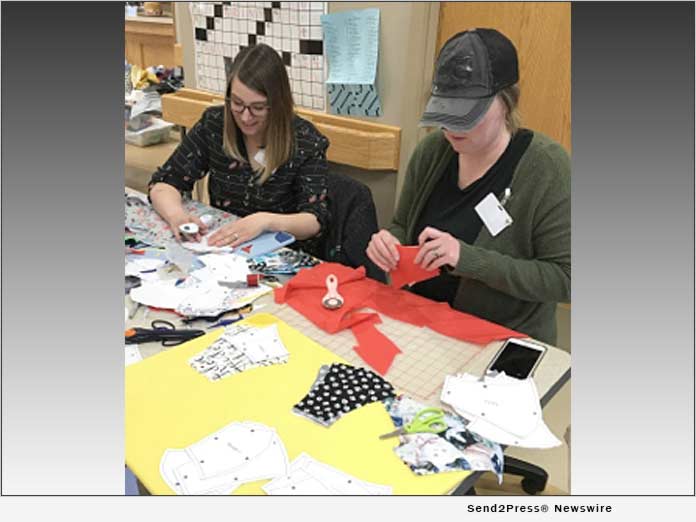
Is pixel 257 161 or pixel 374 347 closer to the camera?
pixel 374 347

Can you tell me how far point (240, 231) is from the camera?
1578 millimetres

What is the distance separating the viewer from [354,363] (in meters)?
1.09

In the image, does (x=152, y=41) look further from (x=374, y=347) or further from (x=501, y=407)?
(x=501, y=407)

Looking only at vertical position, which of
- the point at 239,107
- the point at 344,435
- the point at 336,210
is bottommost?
the point at 344,435

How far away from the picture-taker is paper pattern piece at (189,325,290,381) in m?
1.05

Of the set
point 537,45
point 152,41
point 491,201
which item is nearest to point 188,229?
point 491,201

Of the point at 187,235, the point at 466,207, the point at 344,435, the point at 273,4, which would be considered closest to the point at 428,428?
the point at 344,435

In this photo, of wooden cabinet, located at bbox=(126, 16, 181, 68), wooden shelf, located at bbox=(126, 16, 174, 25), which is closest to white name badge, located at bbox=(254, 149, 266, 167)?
wooden cabinet, located at bbox=(126, 16, 181, 68)

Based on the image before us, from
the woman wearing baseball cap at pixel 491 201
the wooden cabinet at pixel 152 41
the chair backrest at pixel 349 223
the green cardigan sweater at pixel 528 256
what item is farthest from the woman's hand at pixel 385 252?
the wooden cabinet at pixel 152 41

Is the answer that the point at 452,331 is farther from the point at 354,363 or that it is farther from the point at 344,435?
the point at 344,435

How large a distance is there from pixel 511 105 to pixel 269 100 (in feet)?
2.49

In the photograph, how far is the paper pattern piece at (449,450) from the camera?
2.77 ft

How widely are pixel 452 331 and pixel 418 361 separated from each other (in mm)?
125

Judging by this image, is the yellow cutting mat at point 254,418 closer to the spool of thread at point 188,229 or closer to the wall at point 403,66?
the spool of thread at point 188,229
